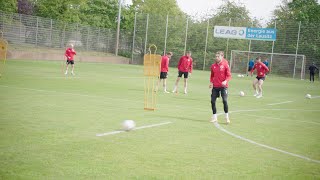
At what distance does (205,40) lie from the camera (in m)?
57.1

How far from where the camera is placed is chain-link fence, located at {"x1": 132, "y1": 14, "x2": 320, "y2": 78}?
5007 cm

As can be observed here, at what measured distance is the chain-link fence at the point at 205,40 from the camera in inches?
1971

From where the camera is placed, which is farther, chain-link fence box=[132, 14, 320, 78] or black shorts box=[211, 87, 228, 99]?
chain-link fence box=[132, 14, 320, 78]

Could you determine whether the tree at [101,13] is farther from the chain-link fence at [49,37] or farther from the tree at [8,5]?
the tree at [8,5]

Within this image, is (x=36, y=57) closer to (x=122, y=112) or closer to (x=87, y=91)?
(x=87, y=91)

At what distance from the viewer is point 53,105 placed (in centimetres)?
1341

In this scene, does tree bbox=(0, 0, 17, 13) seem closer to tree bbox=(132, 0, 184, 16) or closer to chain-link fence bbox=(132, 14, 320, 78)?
chain-link fence bbox=(132, 14, 320, 78)

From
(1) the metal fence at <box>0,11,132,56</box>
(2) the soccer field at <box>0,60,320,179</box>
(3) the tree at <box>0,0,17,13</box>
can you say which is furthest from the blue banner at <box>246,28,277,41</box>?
(2) the soccer field at <box>0,60,320,179</box>

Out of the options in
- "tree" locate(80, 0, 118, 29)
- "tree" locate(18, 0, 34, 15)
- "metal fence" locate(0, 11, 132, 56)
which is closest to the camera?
"metal fence" locate(0, 11, 132, 56)

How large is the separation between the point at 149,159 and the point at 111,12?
2507 inches

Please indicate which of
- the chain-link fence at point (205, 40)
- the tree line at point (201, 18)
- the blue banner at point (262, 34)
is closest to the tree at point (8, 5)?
the tree line at point (201, 18)

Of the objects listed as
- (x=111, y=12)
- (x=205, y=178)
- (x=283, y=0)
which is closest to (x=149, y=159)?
(x=205, y=178)

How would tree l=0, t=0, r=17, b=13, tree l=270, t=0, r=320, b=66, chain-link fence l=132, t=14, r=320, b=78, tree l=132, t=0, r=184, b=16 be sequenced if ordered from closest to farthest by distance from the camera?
tree l=0, t=0, r=17, b=13 < tree l=270, t=0, r=320, b=66 < chain-link fence l=132, t=14, r=320, b=78 < tree l=132, t=0, r=184, b=16

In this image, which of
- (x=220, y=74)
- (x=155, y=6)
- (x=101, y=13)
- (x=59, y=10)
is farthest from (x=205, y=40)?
(x=220, y=74)
